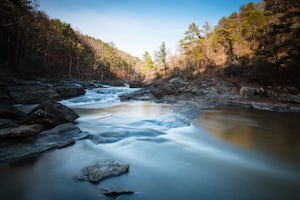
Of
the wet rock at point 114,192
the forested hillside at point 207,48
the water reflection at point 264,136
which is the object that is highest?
the forested hillside at point 207,48

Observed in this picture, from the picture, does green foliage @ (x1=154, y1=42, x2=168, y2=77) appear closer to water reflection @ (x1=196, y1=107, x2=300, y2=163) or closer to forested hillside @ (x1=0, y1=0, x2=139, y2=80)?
forested hillside @ (x1=0, y1=0, x2=139, y2=80)

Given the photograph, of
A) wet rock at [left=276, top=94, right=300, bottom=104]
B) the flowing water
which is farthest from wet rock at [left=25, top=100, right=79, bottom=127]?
wet rock at [left=276, top=94, right=300, bottom=104]

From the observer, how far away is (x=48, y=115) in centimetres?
579

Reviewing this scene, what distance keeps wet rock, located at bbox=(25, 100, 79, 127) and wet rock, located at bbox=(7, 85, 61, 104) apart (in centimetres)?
763

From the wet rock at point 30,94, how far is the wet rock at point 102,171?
11897mm

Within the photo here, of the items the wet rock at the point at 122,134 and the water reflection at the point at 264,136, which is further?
the wet rock at the point at 122,134

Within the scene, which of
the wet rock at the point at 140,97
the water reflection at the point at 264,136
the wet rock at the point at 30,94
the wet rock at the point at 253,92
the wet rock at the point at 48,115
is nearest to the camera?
the water reflection at the point at 264,136

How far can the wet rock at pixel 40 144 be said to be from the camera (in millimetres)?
3645

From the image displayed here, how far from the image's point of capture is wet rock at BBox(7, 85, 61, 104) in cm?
1197

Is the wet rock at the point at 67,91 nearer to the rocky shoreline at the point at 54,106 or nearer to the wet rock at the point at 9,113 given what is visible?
the rocky shoreline at the point at 54,106

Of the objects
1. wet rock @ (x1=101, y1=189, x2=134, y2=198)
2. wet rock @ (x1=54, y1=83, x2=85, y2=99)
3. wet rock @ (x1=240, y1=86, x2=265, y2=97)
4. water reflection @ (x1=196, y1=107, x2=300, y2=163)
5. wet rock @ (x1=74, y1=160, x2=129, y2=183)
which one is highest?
wet rock @ (x1=240, y1=86, x2=265, y2=97)

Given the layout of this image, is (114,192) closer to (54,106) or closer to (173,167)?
(173,167)

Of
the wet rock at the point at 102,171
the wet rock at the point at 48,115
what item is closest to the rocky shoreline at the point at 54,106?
the wet rock at the point at 48,115

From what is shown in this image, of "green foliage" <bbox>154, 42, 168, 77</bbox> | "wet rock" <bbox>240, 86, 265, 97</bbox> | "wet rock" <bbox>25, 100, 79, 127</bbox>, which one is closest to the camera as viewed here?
"wet rock" <bbox>25, 100, 79, 127</bbox>
